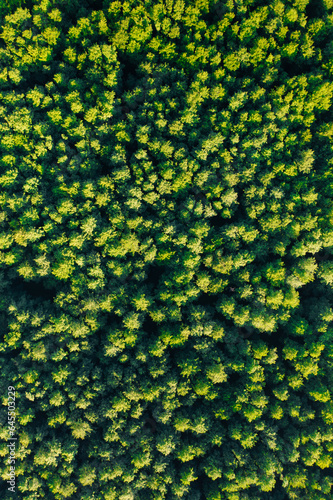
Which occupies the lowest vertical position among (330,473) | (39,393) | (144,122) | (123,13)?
(330,473)

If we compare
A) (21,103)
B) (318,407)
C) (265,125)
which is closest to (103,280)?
(21,103)

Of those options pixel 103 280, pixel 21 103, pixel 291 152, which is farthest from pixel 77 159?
pixel 291 152

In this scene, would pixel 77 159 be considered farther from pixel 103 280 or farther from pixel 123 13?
pixel 123 13

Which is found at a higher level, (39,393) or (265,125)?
(265,125)

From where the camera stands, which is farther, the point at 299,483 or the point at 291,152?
the point at 291,152

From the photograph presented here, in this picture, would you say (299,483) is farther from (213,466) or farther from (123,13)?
(123,13)

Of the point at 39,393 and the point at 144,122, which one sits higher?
the point at 144,122
